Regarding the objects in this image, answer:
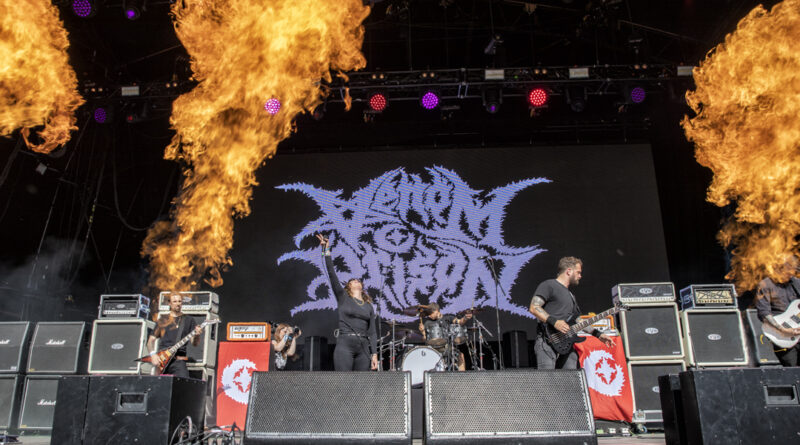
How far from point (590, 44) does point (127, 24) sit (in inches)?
347

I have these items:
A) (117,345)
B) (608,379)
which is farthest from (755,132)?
(117,345)

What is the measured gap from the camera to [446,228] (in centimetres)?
1107

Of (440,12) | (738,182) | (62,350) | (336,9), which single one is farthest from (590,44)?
(62,350)

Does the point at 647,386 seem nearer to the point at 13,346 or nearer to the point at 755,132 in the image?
the point at 755,132

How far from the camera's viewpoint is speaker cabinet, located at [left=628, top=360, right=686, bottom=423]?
7551 millimetres

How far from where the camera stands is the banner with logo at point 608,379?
25.5ft

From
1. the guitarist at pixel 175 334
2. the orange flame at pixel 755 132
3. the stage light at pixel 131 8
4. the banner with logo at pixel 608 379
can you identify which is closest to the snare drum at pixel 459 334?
the banner with logo at pixel 608 379

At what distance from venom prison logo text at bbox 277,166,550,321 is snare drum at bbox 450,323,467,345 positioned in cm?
101

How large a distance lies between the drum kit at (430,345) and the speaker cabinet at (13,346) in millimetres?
5318

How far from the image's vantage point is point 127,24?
10.5 meters

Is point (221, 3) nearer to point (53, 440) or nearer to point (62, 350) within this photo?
point (62, 350)

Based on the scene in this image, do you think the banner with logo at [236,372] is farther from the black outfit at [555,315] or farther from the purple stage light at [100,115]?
the black outfit at [555,315]

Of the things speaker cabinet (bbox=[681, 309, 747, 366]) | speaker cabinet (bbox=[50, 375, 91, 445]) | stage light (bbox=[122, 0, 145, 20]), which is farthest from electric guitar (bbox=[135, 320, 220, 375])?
speaker cabinet (bbox=[681, 309, 747, 366])

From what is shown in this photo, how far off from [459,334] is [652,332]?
295 cm
